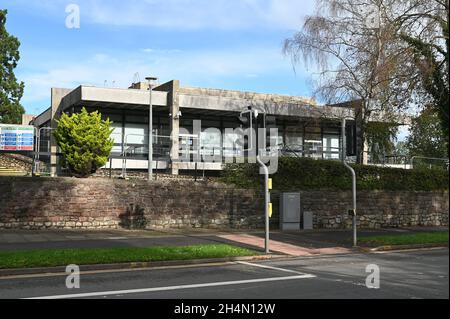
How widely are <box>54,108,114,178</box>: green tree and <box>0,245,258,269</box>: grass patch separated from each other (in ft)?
23.3

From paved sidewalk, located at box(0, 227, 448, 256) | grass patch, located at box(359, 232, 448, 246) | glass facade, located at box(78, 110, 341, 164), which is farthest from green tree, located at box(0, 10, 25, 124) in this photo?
grass patch, located at box(359, 232, 448, 246)

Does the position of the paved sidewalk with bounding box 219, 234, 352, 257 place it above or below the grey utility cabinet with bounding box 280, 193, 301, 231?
below

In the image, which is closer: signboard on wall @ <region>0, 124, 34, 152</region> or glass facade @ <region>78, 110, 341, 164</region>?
signboard on wall @ <region>0, 124, 34, 152</region>

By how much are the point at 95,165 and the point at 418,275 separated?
45.6ft

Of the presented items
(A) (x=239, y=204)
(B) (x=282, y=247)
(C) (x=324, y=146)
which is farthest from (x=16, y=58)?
(B) (x=282, y=247)

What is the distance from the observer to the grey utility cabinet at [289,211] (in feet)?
73.5

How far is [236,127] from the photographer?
34875mm

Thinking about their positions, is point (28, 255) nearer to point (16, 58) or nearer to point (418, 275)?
point (418, 275)

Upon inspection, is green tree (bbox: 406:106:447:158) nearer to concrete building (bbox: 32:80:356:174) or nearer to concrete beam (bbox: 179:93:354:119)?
concrete building (bbox: 32:80:356:174)

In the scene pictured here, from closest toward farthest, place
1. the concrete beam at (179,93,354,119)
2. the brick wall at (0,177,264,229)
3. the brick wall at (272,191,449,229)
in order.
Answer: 1. the brick wall at (0,177,264,229)
2. the brick wall at (272,191,449,229)
3. the concrete beam at (179,93,354,119)

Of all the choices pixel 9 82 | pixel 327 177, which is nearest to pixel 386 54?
pixel 327 177

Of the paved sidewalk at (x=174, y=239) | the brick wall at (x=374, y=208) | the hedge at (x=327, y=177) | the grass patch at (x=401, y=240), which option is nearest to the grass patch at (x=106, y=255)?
the paved sidewalk at (x=174, y=239)

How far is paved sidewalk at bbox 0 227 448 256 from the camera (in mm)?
15719
